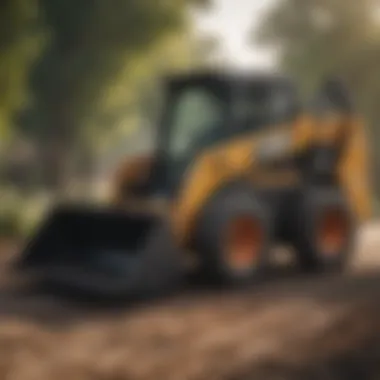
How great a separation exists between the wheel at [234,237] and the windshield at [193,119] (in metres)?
0.36

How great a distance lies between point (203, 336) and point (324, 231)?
187 cm

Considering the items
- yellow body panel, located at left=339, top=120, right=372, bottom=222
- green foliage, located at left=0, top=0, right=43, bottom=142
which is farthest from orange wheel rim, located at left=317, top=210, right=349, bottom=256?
green foliage, located at left=0, top=0, right=43, bottom=142

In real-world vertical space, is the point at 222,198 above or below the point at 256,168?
below

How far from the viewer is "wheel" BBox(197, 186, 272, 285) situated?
4461 mm

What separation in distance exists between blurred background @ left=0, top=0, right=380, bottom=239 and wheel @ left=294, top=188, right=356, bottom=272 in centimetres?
155

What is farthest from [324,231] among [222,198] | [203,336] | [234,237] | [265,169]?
[203,336]

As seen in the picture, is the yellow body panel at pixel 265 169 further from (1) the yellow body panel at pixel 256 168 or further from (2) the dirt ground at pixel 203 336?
(2) the dirt ground at pixel 203 336

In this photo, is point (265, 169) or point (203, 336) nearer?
point (203, 336)

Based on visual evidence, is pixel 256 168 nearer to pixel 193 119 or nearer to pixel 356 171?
pixel 193 119

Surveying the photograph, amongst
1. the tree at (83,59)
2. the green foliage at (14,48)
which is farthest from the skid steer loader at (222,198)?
the tree at (83,59)

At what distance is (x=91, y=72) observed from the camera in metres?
7.33

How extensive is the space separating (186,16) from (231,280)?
3.51 m

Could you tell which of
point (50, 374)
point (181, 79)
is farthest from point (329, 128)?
point (50, 374)

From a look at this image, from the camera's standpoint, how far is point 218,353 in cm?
335
